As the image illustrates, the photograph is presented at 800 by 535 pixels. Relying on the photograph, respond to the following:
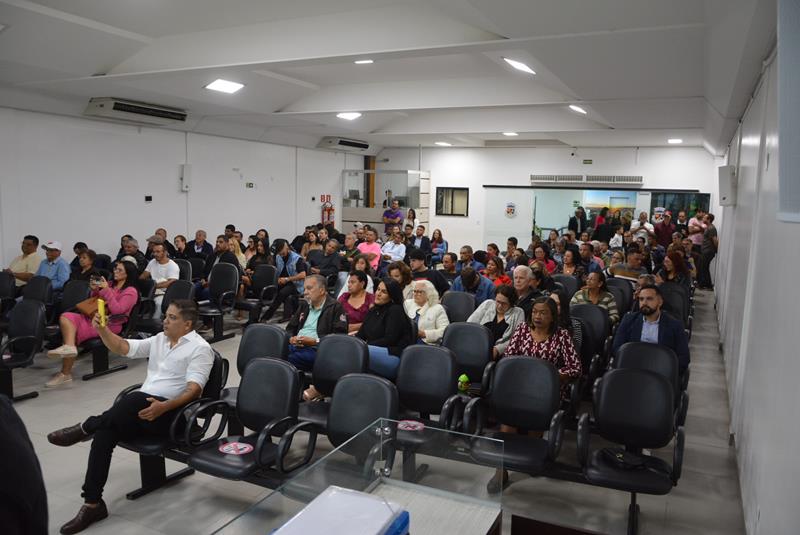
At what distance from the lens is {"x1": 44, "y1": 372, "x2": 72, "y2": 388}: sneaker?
5840 millimetres

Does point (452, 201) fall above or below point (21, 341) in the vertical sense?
above

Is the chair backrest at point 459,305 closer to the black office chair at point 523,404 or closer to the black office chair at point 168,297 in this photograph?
the black office chair at point 523,404

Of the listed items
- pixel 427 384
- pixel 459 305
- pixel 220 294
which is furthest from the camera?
pixel 220 294

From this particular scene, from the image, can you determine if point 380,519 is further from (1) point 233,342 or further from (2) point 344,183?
(2) point 344,183

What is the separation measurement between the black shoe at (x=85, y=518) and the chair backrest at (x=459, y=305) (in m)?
3.55

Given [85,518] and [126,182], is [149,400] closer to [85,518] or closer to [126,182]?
[85,518]

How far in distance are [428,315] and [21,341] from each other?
3711 mm

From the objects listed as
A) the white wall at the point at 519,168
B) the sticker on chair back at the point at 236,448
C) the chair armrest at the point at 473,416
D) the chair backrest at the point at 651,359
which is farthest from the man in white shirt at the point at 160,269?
the white wall at the point at 519,168

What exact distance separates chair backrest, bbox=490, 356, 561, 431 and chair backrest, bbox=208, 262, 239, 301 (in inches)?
192

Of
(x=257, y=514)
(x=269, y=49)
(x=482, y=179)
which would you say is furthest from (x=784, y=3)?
(x=482, y=179)

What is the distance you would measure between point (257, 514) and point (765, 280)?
300 cm

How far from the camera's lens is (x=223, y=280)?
8.05 m

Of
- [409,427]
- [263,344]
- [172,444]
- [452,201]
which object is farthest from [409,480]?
[452,201]

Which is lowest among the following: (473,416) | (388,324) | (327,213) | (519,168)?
(473,416)
